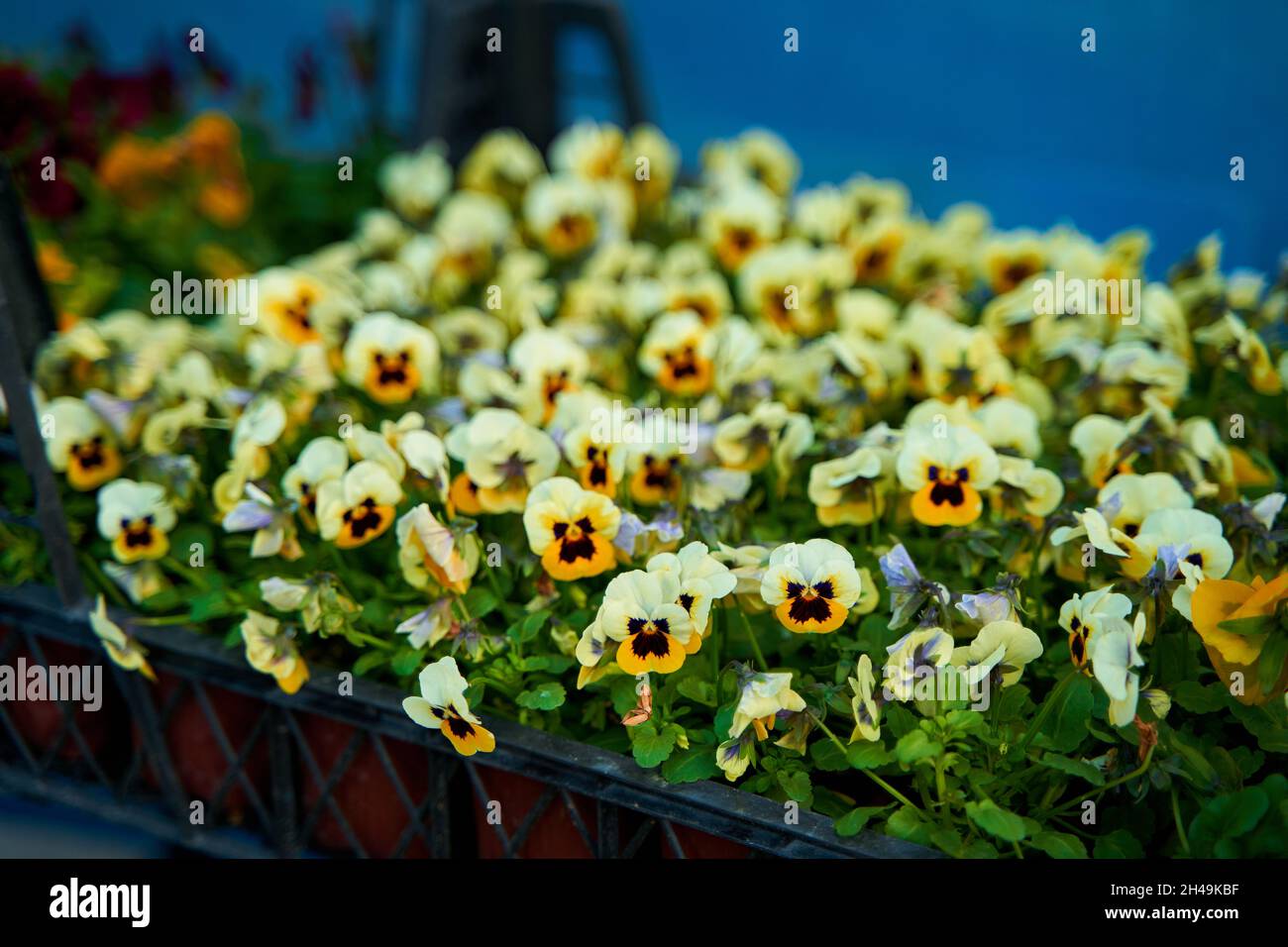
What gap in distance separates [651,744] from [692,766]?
34 millimetres

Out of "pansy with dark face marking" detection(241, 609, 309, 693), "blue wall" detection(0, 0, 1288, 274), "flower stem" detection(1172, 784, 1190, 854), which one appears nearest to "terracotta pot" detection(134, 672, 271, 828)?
"pansy with dark face marking" detection(241, 609, 309, 693)

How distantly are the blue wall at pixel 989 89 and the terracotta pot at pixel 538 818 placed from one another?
70.7 inches

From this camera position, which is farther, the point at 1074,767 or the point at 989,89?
the point at 989,89

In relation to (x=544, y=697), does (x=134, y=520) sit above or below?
above

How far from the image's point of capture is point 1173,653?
38.7 inches

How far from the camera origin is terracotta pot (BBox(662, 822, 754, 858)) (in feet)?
3.10

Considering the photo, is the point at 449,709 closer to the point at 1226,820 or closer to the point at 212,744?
the point at 212,744

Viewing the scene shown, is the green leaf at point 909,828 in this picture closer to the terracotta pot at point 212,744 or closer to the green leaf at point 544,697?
the green leaf at point 544,697

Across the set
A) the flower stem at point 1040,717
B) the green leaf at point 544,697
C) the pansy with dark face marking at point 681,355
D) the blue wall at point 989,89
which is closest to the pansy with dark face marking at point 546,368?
the pansy with dark face marking at point 681,355

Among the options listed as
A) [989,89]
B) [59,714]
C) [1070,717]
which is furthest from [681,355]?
[989,89]

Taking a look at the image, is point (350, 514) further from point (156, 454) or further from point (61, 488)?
point (61, 488)

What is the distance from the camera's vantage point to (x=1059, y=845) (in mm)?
887

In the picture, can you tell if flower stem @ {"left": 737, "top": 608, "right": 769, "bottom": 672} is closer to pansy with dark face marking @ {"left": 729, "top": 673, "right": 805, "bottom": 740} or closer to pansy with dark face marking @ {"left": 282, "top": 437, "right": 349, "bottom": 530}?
pansy with dark face marking @ {"left": 729, "top": 673, "right": 805, "bottom": 740}
